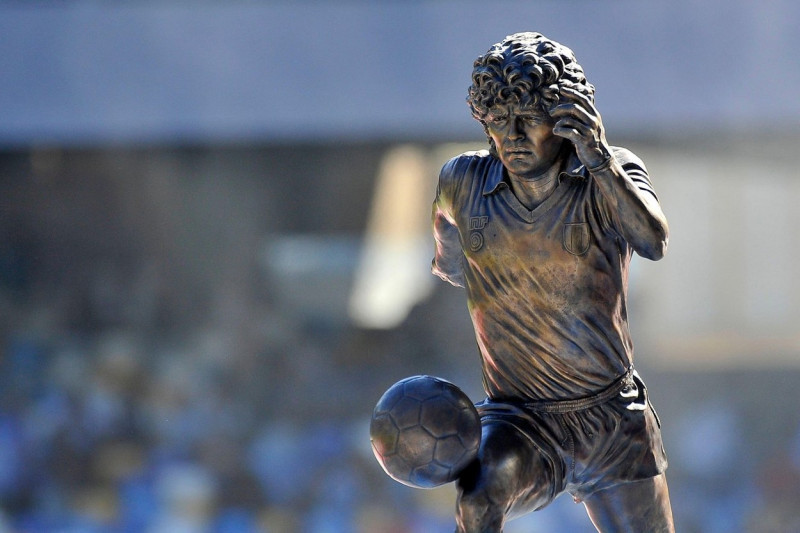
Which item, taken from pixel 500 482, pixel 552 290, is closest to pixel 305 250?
pixel 552 290

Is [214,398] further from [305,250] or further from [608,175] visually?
[608,175]

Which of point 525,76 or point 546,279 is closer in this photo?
point 525,76

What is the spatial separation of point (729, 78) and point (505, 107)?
5.62 meters

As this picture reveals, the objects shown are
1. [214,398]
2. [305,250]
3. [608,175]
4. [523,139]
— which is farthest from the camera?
[305,250]

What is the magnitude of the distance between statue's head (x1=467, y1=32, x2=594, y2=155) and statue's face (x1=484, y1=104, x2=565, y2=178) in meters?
0.02

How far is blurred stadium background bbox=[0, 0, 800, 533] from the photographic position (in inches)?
299

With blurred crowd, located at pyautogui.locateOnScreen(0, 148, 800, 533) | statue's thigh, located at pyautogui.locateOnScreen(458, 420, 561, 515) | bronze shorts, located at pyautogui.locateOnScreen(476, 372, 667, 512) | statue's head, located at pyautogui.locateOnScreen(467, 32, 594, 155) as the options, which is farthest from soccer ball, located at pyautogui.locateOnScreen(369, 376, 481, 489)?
blurred crowd, located at pyautogui.locateOnScreen(0, 148, 800, 533)

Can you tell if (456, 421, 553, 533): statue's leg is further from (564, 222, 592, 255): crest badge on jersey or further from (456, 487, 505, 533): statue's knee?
(564, 222, 592, 255): crest badge on jersey

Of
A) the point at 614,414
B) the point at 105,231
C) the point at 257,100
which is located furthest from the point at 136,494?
the point at 614,414

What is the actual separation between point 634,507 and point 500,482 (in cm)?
41

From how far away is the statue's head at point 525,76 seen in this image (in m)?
2.29

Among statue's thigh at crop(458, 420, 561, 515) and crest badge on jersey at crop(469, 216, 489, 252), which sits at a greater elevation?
crest badge on jersey at crop(469, 216, 489, 252)

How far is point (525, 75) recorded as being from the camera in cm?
228

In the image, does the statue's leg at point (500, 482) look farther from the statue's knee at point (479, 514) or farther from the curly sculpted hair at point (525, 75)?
the curly sculpted hair at point (525, 75)
